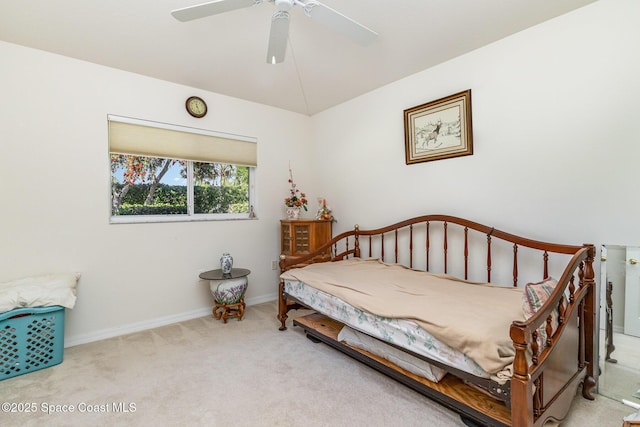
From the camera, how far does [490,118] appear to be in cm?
241

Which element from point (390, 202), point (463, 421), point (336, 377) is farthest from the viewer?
point (390, 202)

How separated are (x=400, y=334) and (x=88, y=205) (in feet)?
9.21

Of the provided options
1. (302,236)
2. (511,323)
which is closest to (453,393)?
(511,323)

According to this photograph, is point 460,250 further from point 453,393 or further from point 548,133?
point 453,393

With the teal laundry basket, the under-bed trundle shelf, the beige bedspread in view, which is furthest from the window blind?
the under-bed trundle shelf

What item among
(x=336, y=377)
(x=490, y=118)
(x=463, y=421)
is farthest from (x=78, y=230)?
(x=490, y=118)

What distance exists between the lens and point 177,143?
3127mm

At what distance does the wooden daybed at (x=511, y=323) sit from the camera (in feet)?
4.11

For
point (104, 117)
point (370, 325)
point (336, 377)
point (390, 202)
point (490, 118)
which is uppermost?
point (104, 117)

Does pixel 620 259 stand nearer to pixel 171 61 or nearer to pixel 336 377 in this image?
pixel 336 377

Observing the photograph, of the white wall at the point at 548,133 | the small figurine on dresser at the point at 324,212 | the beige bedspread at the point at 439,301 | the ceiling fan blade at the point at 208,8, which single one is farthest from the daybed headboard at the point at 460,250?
the ceiling fan blade at the point at 208,8

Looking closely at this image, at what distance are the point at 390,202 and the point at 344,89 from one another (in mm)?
1351

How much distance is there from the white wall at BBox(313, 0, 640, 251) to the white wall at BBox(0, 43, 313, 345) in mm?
2305

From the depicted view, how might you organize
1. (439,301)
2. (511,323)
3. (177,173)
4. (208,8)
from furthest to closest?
(177,173) → (439,301) → (208,8) → (511,323)
